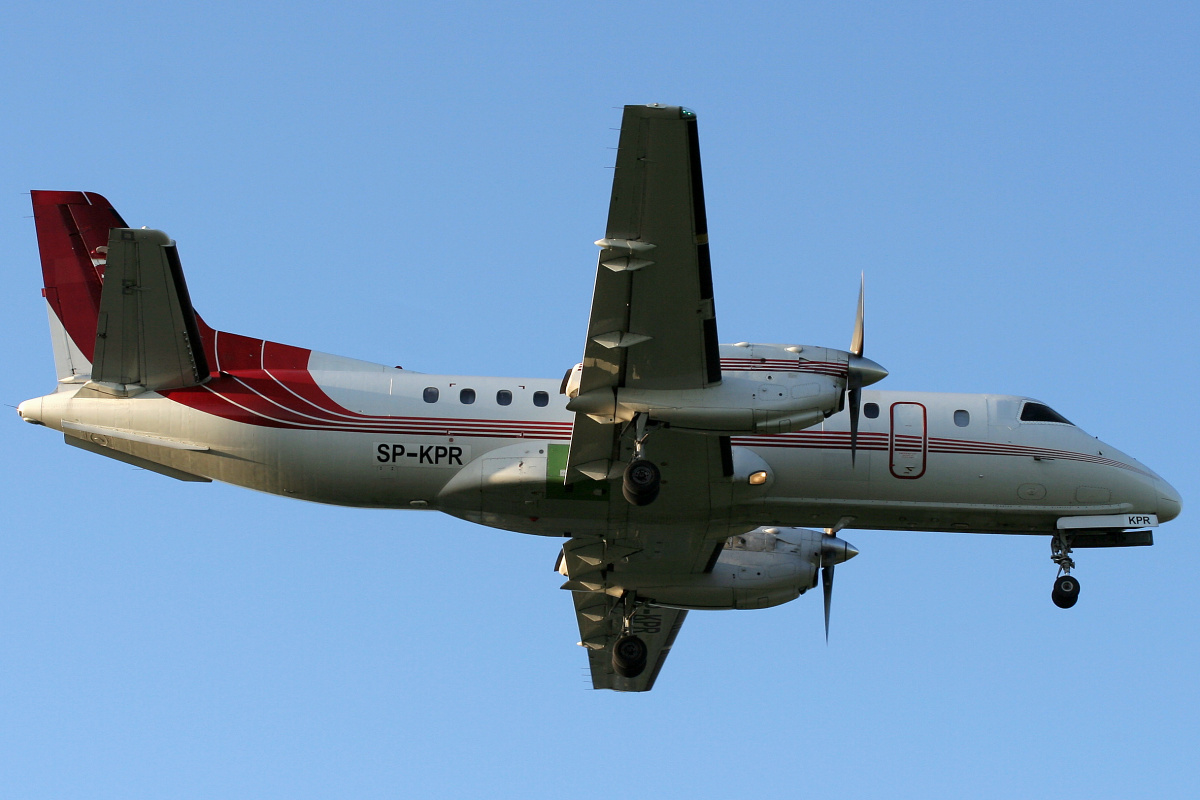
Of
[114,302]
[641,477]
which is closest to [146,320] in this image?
[114,302]

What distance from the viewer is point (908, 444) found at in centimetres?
2345

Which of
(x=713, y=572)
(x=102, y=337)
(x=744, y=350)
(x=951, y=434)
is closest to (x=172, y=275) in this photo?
(x=102, y=337)

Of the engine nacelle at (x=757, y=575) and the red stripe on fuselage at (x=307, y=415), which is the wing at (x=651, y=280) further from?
the engine nacelle at (x=757, y=575)

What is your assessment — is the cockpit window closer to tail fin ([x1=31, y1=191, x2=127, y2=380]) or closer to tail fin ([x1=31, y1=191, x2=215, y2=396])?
tail fin ([x1=31, y1=191, x2=215, y2=396])

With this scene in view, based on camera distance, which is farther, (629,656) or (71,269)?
(629,656)

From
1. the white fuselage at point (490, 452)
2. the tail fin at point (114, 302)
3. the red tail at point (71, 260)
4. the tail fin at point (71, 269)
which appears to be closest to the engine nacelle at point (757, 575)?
the white fuselage at point (490, 452)

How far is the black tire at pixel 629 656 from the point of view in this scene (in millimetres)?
26000

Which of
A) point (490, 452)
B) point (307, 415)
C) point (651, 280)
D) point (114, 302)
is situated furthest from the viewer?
point (307, 415)

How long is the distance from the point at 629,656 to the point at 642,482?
6.25 m

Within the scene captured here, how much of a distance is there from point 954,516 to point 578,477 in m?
6.74

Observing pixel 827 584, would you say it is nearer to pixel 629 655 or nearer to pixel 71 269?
pixel 629 655

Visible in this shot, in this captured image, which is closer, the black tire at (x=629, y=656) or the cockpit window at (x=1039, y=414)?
the cockpit window at (x=1039, y=414)

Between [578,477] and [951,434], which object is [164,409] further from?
[951,434]

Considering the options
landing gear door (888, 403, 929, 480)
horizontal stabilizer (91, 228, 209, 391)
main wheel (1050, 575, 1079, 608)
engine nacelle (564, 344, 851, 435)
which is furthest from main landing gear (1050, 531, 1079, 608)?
Result: horizontal stabilizer (91, 228, 209, 391)
